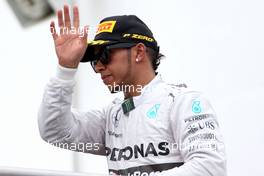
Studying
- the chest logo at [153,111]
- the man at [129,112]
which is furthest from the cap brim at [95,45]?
the chest logo at [153,111]

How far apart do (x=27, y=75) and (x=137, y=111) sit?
1448 mm

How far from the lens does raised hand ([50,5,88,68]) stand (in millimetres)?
1333

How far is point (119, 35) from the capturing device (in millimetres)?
1354

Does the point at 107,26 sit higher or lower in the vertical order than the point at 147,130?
higher

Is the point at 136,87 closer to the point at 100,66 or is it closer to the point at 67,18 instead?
the point at 100,66

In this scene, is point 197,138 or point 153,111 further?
point 153,111

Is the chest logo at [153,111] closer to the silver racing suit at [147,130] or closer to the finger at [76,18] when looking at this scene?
the silver racing suit at [147,130]

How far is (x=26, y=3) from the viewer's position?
105 inches

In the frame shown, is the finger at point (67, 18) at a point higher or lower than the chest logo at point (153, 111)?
higher

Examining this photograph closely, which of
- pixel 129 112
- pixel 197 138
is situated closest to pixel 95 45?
pixel 129 112

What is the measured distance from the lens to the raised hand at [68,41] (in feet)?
4.37

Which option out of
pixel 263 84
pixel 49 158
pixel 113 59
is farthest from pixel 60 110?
pixel 49 158

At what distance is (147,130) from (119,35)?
0.68 feet

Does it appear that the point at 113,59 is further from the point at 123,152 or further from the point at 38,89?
the point at 38,89
